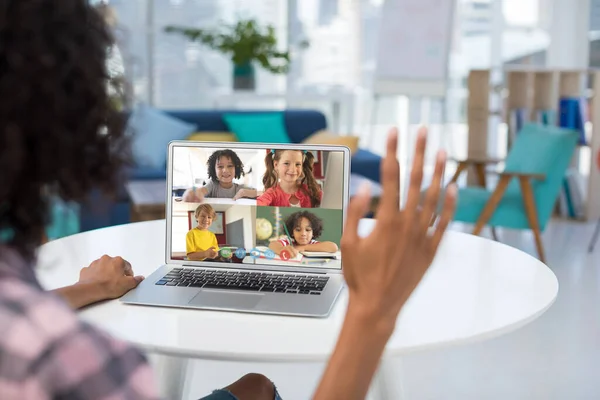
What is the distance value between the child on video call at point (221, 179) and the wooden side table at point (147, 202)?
7.68 feet

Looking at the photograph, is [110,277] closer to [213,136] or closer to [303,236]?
[303,236]

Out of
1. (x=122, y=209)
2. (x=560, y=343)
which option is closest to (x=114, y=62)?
(x=560, y=343)

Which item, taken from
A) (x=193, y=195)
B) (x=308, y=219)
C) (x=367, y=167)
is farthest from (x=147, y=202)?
(x=308, y=219)

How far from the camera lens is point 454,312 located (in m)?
1.31

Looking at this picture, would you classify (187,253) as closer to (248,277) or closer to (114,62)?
(248,277)

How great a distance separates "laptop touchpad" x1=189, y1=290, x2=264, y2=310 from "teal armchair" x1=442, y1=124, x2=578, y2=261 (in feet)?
10.1

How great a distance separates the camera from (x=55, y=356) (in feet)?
1.69

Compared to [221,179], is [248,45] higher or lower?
higher

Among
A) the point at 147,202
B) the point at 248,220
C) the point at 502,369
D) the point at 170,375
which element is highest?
the point at 248,220

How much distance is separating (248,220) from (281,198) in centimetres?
8

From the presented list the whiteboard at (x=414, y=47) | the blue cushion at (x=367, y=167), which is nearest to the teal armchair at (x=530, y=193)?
the blue cushion at (x=367, y=167)

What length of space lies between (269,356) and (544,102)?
506 centimetres

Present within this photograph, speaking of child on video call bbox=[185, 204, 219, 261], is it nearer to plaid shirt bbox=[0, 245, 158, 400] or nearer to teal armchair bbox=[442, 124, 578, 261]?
plaid shirt bbox=[0, 245, 158, 400]

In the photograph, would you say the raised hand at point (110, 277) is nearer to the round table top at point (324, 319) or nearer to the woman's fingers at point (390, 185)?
the round table top at point (324, 319)
